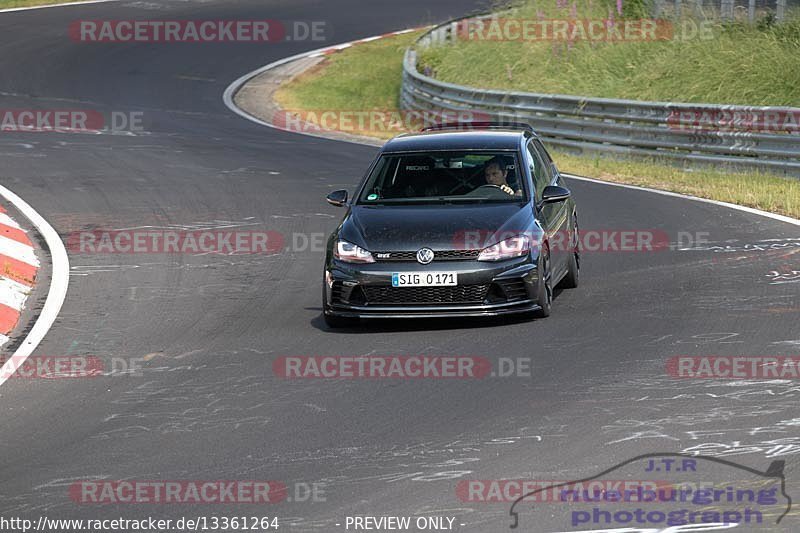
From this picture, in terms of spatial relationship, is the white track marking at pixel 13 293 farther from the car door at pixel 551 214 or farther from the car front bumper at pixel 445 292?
the car door at pixel 551 214

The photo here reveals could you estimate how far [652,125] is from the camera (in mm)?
22797

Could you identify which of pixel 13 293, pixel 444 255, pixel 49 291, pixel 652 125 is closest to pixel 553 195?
pixel 444 255

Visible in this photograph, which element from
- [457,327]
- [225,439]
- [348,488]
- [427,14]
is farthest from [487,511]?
[427,14]

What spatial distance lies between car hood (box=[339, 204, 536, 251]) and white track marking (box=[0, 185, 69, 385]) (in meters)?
2.54

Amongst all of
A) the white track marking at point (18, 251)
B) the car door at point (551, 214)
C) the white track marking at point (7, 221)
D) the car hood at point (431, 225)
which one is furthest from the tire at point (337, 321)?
the white track marking at point (7, 221)

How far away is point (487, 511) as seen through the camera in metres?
6.30

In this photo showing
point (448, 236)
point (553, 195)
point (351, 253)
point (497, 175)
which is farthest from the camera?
point (497, 175)

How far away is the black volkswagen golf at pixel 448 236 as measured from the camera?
10.5m

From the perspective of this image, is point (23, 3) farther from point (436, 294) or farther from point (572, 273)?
point (436, 294)

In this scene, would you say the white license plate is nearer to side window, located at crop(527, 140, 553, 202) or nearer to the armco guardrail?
side window, located at crop(527, 140, 553, 202)

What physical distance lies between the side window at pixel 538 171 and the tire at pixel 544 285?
706 mm

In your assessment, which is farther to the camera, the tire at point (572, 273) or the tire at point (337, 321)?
the tire at point (572, 273)

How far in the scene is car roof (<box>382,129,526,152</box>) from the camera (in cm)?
1193

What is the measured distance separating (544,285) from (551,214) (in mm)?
1172
